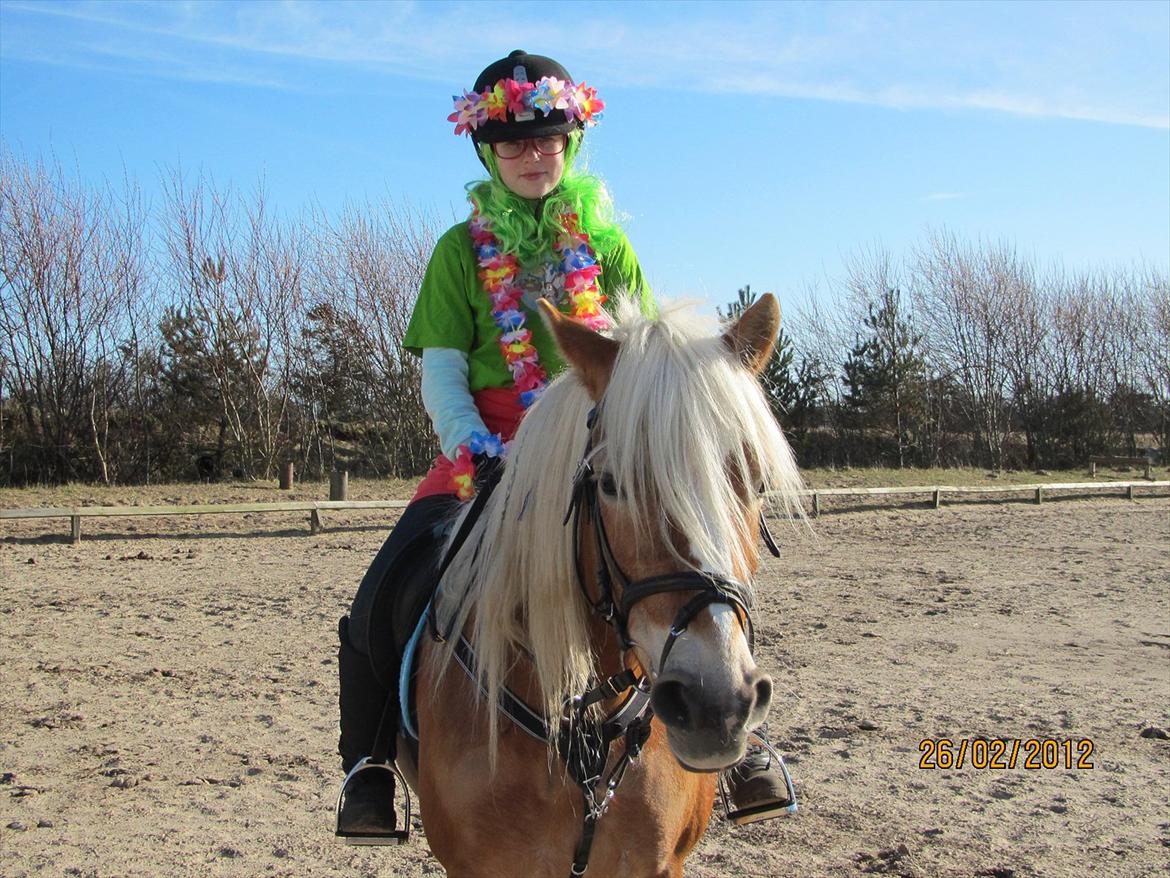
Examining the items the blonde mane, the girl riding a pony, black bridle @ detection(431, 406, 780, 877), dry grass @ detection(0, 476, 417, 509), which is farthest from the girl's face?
dry grass @ detection(0, 476, 417, 509)

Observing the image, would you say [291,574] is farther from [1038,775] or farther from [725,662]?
[725,662]

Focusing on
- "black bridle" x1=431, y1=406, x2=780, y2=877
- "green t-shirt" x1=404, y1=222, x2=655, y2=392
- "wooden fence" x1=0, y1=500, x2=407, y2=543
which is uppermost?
"green t-shirt" x1=404, y1=222, x2=655, y2=392

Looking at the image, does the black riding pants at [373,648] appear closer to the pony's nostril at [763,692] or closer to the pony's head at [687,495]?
the pony's head at [687,495]

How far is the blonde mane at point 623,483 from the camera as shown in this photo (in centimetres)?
180

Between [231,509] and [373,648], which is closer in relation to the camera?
[373,648]

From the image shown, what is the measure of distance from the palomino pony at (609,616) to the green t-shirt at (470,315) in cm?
55

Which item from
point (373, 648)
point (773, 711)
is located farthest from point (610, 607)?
point (773, 711)

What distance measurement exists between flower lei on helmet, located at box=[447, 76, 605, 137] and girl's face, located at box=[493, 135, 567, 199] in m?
0.09

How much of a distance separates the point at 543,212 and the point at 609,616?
58.3 inches

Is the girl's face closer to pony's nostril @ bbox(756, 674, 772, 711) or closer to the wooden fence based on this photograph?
pony's nostril @ bbox(756, 674, 772, 711)

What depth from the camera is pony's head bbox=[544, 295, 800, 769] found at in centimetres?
165

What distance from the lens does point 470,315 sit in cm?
291

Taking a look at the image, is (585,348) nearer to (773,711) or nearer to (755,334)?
(755,334)

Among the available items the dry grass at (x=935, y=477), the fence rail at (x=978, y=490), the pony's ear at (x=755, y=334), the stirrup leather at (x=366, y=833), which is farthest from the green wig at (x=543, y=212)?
the dry grass at (x=935, y=477)
